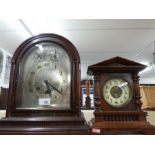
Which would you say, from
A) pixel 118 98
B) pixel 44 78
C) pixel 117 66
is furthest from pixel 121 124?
pixel 44 78

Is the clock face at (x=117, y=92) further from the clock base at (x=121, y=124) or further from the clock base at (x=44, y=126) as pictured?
the clock base at (x=44, y=126)

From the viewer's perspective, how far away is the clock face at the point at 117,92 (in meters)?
0.66

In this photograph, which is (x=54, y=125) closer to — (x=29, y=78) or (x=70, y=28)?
(x=29, y=78)

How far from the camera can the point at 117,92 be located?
670 mm

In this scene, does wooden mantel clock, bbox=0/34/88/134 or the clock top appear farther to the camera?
the clock top

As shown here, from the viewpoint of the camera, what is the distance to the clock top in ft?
2.17

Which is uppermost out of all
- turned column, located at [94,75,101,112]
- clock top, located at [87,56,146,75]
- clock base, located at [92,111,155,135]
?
clock top, located at [87,56,146,75]

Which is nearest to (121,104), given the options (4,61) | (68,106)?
(68,106)

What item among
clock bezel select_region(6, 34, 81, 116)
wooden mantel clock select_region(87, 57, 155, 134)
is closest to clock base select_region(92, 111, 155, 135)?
wooden mantel clock select_region(87, 57, 155, 134)

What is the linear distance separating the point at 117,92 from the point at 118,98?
26 millimetres

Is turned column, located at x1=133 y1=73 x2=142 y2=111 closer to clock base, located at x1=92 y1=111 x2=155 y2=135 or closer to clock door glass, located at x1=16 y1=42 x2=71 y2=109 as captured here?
clock base, located at x1=92 y1=111 x2=155 y2=135

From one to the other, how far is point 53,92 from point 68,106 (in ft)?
0.27

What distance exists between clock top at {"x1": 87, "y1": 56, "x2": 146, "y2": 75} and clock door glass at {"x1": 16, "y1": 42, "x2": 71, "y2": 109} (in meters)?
0.13
